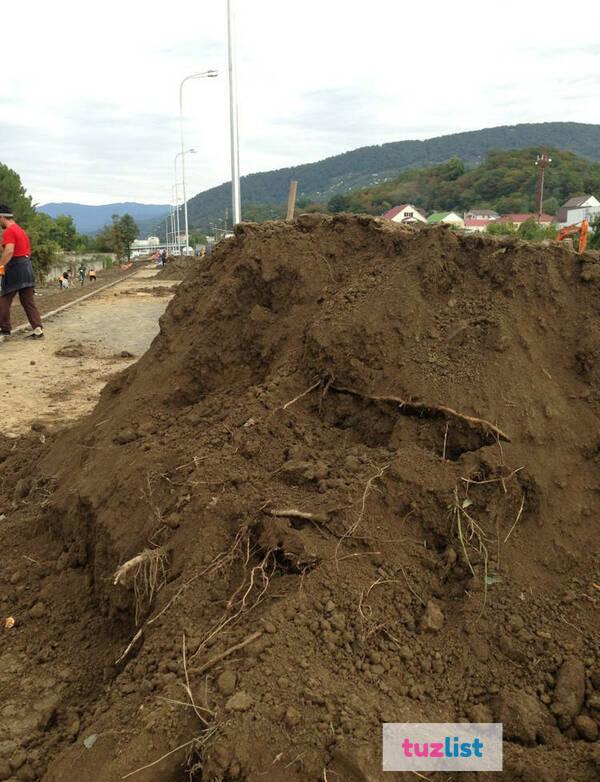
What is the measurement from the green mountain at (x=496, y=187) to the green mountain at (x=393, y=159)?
193 feet

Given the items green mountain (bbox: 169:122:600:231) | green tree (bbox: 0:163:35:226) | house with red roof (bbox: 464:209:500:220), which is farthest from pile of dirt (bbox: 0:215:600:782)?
green mountain (bbox: 169:122:600:231)

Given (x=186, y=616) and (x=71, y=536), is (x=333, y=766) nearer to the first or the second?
(x=186, y=616)

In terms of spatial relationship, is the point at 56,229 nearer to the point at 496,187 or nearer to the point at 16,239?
the point at 496,187

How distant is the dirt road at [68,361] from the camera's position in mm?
6836

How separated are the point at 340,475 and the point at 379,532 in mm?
374

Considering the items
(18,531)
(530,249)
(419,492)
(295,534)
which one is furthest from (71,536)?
(530,249)

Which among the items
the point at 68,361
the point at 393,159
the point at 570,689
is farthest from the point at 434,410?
the point at 393,159

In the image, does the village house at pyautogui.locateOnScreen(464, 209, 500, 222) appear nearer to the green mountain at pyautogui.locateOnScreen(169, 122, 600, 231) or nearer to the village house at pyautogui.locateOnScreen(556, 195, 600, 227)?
the village house at pyautogui.locateOnScreen(556, 195, 600, 227)

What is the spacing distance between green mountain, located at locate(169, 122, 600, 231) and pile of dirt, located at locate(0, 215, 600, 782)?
16676 cm

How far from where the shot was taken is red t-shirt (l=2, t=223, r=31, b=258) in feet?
31.3

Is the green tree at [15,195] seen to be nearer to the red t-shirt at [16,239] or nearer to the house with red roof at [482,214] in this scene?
the red t-shirt at [16,239]

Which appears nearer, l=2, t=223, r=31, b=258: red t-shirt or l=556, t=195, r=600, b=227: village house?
l=2, t=223, r=31, b=258: red t-shirt

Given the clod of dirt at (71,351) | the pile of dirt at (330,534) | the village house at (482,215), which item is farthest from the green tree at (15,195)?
the village house at (482,215)

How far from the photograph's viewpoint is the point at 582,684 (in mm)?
2221
